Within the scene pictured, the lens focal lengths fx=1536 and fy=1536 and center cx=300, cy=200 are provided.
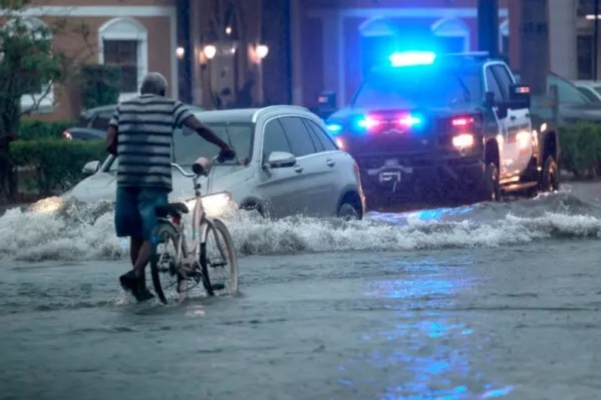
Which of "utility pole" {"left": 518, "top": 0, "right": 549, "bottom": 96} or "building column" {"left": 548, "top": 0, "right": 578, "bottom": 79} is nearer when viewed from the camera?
"utility pole" {"left": 518, "top": 0, "right": 549, "bottom": 96}

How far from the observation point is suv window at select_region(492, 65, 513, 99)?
2030 cm

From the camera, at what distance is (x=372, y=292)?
1098cm

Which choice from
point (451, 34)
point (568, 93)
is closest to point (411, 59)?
point (568, 93)

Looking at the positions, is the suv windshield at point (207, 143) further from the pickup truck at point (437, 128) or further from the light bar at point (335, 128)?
the light bar at point (335, 128)


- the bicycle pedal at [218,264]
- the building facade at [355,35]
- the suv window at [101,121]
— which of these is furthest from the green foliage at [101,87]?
the bicycle pedal at [218,264]

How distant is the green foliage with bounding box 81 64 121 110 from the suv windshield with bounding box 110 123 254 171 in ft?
78.6

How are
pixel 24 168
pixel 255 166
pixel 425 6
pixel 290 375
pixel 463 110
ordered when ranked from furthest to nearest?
pixel 425 6 < pixel 24 168 < pixel 463 110 < pixel 255 166 < pixel 290 375

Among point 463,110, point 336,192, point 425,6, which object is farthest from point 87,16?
point 336,192

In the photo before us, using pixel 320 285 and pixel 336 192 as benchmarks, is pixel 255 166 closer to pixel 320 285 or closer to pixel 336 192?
pixel 336 192

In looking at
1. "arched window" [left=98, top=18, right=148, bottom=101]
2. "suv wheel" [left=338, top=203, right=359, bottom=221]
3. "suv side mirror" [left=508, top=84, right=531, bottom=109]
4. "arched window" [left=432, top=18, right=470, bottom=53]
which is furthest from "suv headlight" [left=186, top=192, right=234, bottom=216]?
"arched window" [left=432, top=18, right=470, bottom=53]

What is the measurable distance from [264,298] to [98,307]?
116 cm

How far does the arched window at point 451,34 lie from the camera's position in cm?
4547

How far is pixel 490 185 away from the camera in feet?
63.1

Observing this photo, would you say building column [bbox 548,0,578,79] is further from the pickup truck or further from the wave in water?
the wave in water
